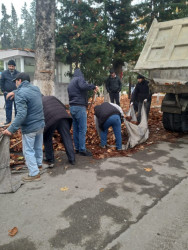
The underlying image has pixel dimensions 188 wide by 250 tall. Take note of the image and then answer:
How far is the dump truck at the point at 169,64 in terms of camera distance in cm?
514

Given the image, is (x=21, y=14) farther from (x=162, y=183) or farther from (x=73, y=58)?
(x=162, y=183)

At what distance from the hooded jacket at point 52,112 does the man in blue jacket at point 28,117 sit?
34cm

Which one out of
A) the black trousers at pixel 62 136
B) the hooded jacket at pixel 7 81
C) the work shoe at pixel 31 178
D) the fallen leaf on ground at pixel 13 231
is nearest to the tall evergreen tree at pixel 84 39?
the hooded jacket at pixel 7 81

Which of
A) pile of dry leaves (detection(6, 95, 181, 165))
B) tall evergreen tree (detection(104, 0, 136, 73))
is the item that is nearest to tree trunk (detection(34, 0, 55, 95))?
pile of dry leaves (detection(6, 95, 181, 165))

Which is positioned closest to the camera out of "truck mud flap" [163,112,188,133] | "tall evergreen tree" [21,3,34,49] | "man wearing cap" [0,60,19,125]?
"truck mud flap" [163,112,188,133]

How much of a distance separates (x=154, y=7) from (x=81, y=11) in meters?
4.00

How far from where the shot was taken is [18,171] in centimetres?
421

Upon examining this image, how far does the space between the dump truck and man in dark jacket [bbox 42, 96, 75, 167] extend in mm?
2372

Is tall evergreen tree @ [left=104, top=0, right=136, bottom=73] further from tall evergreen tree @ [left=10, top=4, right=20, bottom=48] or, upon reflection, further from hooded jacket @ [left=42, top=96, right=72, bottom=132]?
tall evergreen tree @ [left=10, top=4, right=20, bottom=48]

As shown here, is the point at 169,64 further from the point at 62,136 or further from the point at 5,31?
the point at 5,31

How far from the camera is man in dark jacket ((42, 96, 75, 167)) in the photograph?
4297 millimetres

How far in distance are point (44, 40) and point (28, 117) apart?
14.2ft

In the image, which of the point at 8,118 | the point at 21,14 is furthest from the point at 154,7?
the point at 21,14

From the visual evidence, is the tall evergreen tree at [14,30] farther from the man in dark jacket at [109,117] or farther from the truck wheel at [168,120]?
the man in dark jacket at [109,117]
